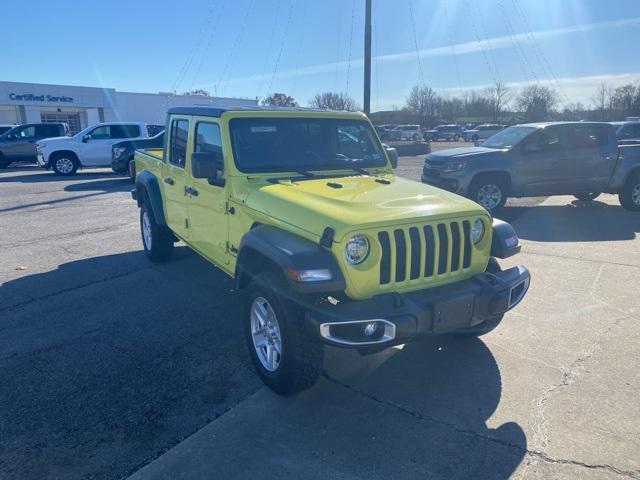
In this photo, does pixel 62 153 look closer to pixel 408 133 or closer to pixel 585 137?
pixel 585 137

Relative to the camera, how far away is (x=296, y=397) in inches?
141

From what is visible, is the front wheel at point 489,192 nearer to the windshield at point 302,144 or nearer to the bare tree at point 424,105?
the windshield at point 302,144

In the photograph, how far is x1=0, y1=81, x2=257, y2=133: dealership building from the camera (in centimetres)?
3978

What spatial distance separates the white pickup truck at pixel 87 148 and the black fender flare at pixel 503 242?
1688cm

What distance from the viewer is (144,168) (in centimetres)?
696

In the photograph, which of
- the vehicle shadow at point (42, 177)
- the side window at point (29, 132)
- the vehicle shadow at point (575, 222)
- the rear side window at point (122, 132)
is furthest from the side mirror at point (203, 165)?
the side window at point (29, 132)

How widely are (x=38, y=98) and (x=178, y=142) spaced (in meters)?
42.5

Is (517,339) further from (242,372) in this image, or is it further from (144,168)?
(144,168)

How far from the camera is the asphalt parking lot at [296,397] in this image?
9.55ft

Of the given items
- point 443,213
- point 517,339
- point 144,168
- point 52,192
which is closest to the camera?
point 443,213

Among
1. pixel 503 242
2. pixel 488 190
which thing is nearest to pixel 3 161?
pixel 488 190

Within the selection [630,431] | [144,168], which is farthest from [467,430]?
[144,168]

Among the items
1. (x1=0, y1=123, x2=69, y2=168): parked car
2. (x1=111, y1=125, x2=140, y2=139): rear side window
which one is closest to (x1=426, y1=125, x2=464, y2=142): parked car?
(x1=0, y1=123, x2=69, y2=168): parked car

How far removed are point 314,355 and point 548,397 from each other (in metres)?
1.73
